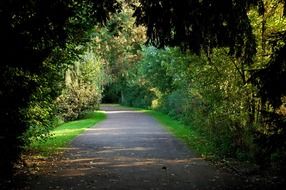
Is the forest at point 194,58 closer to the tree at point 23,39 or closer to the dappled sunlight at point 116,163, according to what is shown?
the tree at point 23,39

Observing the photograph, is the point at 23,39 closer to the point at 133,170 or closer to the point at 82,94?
the point at 133,170

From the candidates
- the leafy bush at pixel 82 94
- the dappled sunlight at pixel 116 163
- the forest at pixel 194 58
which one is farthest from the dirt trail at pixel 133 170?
the leafy bush at pixel 82 94

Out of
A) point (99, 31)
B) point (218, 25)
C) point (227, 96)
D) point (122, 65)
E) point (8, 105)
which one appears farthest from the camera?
point (122, 65)

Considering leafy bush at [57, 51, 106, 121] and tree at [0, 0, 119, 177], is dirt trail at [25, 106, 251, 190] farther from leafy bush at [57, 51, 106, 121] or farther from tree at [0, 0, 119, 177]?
leafy bush at [57, 51, 106, 121]

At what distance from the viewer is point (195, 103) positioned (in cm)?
2195

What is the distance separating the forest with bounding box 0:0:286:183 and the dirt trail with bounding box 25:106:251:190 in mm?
1240

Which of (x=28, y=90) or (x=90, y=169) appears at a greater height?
(x=28, y=90)

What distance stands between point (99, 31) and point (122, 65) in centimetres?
3807

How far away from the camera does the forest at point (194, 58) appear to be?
8.91 meters

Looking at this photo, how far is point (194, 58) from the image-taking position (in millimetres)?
17672

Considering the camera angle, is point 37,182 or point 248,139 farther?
point 248,139

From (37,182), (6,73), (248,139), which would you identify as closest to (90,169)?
(37,182)

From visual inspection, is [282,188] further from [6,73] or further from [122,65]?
[122,65]

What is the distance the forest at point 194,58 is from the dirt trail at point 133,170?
1.24 meters
